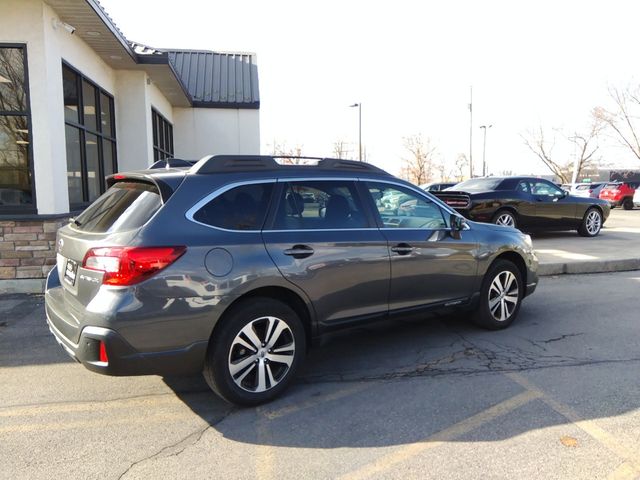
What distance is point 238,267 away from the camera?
3.43 metres

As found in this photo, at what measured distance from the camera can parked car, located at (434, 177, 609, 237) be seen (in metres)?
11.5

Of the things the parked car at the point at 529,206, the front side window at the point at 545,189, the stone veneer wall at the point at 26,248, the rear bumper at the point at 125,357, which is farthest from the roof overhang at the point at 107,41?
the front side window at the point at 545,189

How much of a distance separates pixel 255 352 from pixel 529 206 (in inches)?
395

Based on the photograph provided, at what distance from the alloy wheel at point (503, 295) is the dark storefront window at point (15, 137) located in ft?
20.9

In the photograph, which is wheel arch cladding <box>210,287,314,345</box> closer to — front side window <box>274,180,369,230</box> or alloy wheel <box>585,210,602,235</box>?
front side window <box>274,180,369,230</box>

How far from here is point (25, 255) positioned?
711 centimetres

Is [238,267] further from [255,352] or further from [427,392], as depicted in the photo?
[427,392]

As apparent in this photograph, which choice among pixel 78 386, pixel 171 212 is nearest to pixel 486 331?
pixel 171 212

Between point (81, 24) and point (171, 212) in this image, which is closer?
point (171, 212)

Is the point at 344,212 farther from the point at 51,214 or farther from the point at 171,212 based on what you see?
the point at 51,214

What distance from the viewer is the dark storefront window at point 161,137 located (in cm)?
1372

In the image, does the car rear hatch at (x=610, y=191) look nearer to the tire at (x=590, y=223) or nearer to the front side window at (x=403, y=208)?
the tire at (x=590, y=223)

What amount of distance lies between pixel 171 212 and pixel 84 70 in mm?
7031

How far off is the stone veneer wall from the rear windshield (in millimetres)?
3745
